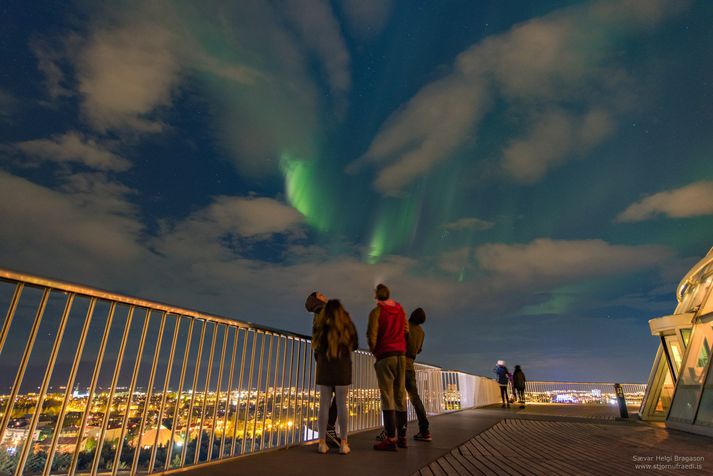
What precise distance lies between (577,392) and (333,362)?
2739cm

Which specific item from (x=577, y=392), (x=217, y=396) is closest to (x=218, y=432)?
(x=217, y=396)

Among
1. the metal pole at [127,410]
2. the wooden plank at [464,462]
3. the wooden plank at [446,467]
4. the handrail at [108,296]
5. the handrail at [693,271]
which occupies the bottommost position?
the wooden plank at [464,462]

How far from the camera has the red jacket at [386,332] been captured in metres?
5.36

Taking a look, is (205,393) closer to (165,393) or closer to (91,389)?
(165,393)

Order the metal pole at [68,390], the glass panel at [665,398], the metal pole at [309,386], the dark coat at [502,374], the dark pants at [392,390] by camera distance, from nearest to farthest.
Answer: the metal pole at [68,390] → the dark pants at [392,390] → the metal pole at [309,386] → the glass panel at [665,398] → the dark coat at [502,374]

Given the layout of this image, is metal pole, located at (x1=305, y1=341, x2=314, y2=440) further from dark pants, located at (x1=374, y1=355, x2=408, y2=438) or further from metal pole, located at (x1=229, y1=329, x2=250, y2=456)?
metal pole, located at (x1=229, y1=329, x2=250, y2=456)

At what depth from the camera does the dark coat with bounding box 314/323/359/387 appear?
488 centimetres

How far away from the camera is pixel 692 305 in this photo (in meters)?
11.7

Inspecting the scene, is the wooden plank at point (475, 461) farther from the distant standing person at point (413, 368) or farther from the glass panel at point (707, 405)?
the glass panel at point (707, 405)

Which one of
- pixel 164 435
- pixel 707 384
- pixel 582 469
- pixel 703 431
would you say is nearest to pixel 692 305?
pixel 707 384

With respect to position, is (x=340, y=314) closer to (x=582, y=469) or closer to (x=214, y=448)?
(x=214, y=448)

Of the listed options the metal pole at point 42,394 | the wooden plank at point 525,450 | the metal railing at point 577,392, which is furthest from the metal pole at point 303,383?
the metal railing at point 577,392

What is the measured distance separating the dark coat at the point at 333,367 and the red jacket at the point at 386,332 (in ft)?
1.60

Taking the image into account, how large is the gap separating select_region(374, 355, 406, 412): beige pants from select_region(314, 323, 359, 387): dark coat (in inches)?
23.3
